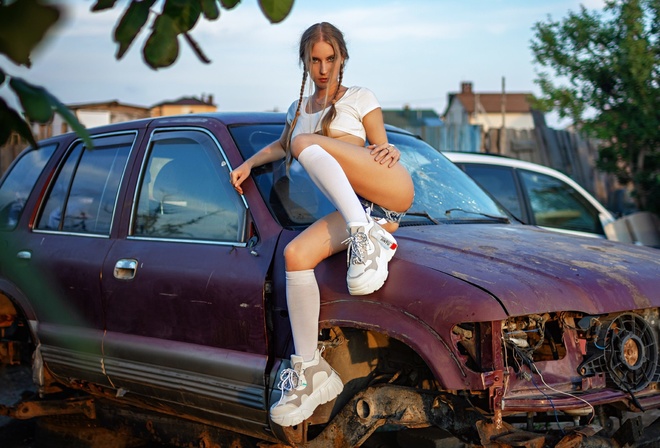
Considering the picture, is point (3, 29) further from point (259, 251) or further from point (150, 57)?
point (259, 251)

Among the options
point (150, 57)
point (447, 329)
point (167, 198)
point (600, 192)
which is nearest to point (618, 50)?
point (600, 192)

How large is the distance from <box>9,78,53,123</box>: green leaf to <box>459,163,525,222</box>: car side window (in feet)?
24.6

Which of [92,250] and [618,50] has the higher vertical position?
[618,50]

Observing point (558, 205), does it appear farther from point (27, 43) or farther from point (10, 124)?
point (27, 43)

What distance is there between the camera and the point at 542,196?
9.11m

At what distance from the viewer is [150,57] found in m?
1.75

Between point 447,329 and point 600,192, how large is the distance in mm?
12004

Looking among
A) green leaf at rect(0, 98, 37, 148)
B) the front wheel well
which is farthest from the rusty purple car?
green leaf at rect(0, 98, 37, 148)

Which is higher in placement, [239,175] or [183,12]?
[183,12]

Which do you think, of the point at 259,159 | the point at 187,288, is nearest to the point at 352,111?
the point at 259,159

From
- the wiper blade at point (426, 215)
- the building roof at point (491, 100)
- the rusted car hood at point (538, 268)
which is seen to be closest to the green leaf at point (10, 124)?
the rusted car hood at point (538, 268)

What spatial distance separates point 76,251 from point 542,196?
17.7 feet

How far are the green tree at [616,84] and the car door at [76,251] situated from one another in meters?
7.53

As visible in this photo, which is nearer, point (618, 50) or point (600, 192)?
point (618, 50)
